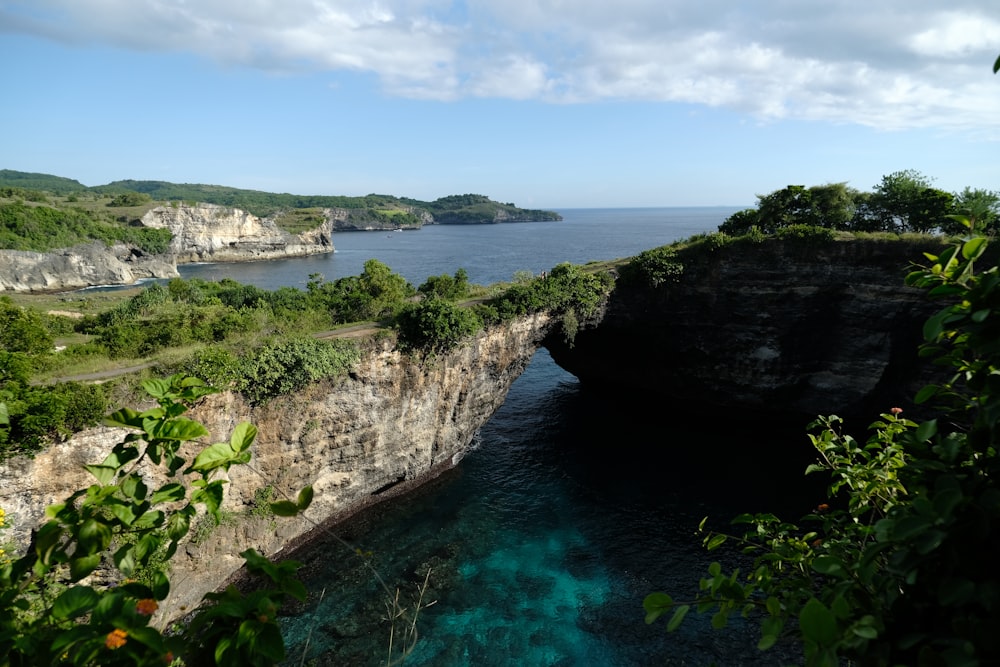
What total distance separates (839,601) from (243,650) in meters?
3.05

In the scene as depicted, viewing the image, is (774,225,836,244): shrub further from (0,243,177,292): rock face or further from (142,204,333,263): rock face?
(142,204,333,263): rock face

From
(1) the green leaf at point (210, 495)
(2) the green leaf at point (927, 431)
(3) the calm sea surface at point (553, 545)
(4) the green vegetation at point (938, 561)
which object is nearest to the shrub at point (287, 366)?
(3) the calm sea surface at point (553, 545)

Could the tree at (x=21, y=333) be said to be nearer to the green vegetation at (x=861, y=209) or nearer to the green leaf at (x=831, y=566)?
the green leaf at (x=831, y=566)

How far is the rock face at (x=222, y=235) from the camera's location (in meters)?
106

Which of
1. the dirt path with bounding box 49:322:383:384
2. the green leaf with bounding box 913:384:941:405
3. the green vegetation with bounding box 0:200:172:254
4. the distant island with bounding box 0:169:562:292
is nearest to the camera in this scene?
the green leaf with bounding box 913:384:941:405

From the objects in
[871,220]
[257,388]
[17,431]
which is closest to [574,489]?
[257,388]

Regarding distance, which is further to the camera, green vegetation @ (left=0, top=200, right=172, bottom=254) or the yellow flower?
green vegetation @ (left=0, top=200, right=172, bottom=254)

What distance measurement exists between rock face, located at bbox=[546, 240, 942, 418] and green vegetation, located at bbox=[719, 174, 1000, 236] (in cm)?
355

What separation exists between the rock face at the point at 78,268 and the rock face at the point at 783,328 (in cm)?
8641

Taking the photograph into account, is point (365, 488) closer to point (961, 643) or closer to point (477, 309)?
point (477, 309)

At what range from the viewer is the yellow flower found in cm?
221

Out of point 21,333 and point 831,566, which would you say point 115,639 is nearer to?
point 831,566

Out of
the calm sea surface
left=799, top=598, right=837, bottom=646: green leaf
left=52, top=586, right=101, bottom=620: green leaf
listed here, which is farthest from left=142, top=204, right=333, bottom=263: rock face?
left=799, top=598, right=837, bottom=646: green leaf

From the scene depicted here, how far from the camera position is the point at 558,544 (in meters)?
20.9
